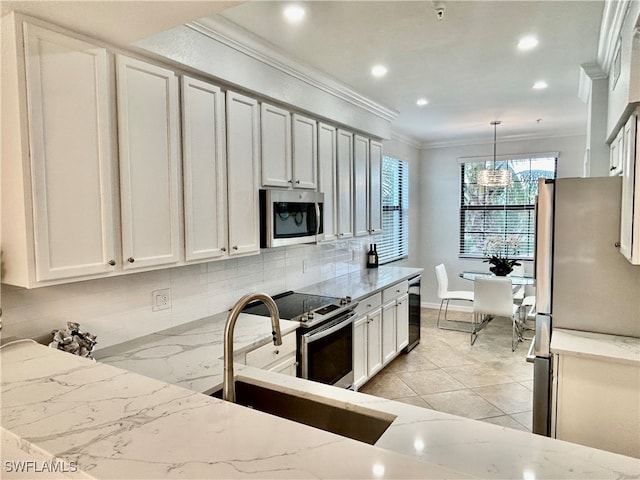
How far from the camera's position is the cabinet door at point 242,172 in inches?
98.7

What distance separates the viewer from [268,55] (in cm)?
273

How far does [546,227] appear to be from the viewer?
2521 mm

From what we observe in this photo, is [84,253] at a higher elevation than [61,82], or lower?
lower

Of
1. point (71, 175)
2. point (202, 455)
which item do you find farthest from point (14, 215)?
point (202, 455)

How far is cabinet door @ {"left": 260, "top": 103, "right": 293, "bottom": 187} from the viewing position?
2.80m

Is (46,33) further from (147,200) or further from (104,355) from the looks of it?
(104,355)

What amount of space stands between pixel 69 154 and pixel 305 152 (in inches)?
71.9

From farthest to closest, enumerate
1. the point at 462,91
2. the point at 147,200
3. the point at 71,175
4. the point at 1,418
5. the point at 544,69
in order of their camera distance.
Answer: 1. the point at 462,91
2. the point at 544,69
3. the point at 147,200
4. the point at 71,175
5. the point at 1,418

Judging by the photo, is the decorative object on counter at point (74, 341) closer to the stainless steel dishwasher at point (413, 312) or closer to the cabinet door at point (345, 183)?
the cabinet door at point (345, 183)

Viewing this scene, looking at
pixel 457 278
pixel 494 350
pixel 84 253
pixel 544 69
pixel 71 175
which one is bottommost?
pixel 494 350

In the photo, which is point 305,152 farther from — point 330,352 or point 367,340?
point 367,340

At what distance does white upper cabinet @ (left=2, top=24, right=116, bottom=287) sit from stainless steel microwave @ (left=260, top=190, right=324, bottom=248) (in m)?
1.09

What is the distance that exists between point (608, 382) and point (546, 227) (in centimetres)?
90

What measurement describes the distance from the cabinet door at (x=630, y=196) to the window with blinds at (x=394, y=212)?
11.1 feet
